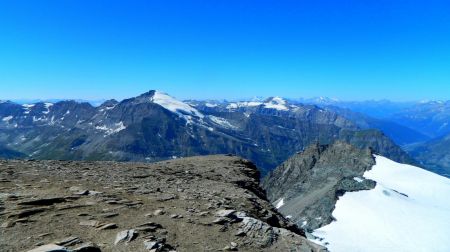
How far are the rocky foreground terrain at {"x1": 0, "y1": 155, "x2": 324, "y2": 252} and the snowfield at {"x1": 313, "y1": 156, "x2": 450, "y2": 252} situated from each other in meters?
72.4

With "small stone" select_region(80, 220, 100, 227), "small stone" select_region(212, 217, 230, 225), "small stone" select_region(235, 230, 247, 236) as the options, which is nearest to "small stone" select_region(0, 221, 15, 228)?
"small stone" select_region(80, 220, 100, 227)

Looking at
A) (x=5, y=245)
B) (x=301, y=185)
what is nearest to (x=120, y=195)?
(x=5, y=245)

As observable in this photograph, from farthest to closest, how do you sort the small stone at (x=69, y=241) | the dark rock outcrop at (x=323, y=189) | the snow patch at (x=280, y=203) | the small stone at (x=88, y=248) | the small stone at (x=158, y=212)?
the snow patch at (x=280, y=203)
the dark rock outcrop at (x=323, y=189)
the small stone at (x=158, y=212)
the small stone at (x=69, y=241)
the small stone at (x=88, y=248)

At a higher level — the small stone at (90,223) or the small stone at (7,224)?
the small stone at (7,224)

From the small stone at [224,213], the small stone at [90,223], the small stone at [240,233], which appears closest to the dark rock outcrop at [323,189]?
the small stone at [224,213]

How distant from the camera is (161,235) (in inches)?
672

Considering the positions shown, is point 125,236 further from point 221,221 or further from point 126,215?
point 221,221

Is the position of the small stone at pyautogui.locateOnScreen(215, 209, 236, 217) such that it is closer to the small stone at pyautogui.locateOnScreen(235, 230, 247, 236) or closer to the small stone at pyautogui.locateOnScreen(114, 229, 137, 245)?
the small stone at pyautogui.locateOnScreen(235, 230, 247, 236)

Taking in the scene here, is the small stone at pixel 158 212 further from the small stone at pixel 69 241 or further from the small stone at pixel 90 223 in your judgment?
the small stone at pixel 69 241

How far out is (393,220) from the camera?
4158 inches

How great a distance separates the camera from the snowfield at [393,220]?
91688 millimetres

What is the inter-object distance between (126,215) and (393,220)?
102 m

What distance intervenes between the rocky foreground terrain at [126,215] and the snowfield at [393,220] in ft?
238

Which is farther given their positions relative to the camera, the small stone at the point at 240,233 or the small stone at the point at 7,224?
the small stone at the point at 240,233
